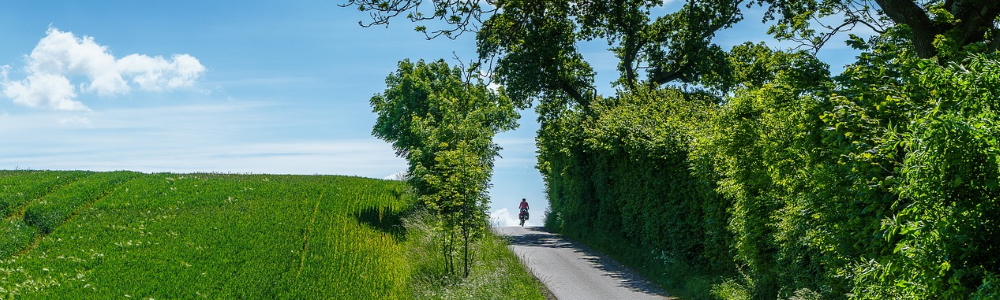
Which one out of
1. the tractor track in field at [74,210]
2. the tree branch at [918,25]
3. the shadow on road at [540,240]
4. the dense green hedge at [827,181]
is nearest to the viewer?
the dense green hedge at [827,181]

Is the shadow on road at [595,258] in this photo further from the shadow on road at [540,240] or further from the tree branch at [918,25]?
the tree branch at [918,25]

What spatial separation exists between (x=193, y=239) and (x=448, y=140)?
9.81 m

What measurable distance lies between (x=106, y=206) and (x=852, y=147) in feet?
100.0

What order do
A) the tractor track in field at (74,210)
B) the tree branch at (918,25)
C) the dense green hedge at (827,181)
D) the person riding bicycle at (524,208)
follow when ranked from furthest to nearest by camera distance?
1. the person riding bicycle at (524,208)
2. the tractor track in field at (74,210)
3. the tree branch at (918,25)
4. the dense green hedge at (827,181)

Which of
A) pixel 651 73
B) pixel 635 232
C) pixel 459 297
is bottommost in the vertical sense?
pixel 459 297

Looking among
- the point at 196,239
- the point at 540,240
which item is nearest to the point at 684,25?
the point at 540,240

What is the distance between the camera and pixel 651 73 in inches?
1492

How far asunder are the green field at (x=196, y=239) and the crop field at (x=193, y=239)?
0.17 ft

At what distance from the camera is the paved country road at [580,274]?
2005cm

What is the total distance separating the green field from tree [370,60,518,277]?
2.12m

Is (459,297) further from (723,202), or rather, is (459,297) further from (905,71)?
(905,71)

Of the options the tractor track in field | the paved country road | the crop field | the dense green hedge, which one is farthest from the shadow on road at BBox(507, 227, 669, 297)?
the tractor track in field

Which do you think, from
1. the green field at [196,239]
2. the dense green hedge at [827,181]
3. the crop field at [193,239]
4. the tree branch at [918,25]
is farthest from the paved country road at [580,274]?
the tree branch at [918,25]

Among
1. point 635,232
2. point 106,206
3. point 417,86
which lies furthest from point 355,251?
point 417,86
